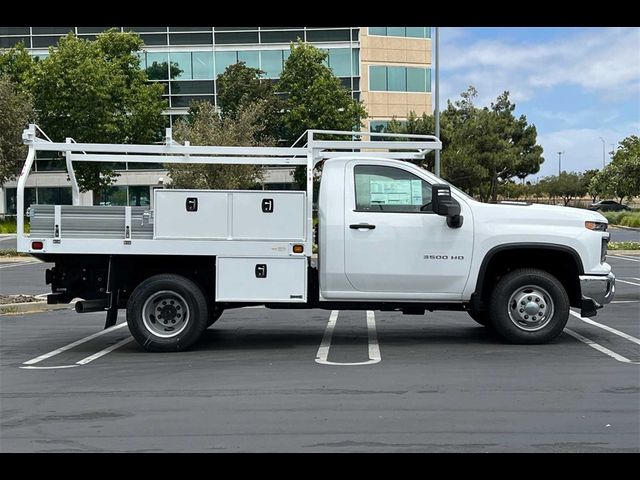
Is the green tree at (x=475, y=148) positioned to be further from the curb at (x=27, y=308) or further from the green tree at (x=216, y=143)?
the curb at (x=27, y=308)

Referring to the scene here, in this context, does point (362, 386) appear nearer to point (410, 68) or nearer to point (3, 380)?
point (3, 380)

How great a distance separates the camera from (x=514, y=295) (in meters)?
9.61

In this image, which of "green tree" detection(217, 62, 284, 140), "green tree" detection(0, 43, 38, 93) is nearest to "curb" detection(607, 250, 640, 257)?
"green tree" detection(217, 62, 284, 140)

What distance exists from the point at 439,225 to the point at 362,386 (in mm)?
2594

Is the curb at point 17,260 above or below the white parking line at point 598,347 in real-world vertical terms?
below

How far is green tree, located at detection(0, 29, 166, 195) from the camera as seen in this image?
131 ft

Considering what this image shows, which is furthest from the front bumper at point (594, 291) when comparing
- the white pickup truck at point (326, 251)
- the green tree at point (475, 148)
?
the green tree at point (475, 148)

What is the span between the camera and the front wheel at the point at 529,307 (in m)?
9.57

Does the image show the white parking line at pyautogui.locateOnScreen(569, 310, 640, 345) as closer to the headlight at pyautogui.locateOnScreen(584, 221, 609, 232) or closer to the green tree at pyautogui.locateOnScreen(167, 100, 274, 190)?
the headlight at pyautogui.locateOnScreen(584, 221, 609, 232)

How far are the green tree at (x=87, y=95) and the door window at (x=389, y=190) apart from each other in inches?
1271

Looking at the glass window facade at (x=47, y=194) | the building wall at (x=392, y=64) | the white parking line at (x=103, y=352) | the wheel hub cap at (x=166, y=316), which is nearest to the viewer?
the white parking line at (x=103, y=352)

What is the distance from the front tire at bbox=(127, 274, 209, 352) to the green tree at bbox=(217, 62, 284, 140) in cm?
3402

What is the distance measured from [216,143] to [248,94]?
12.1m
